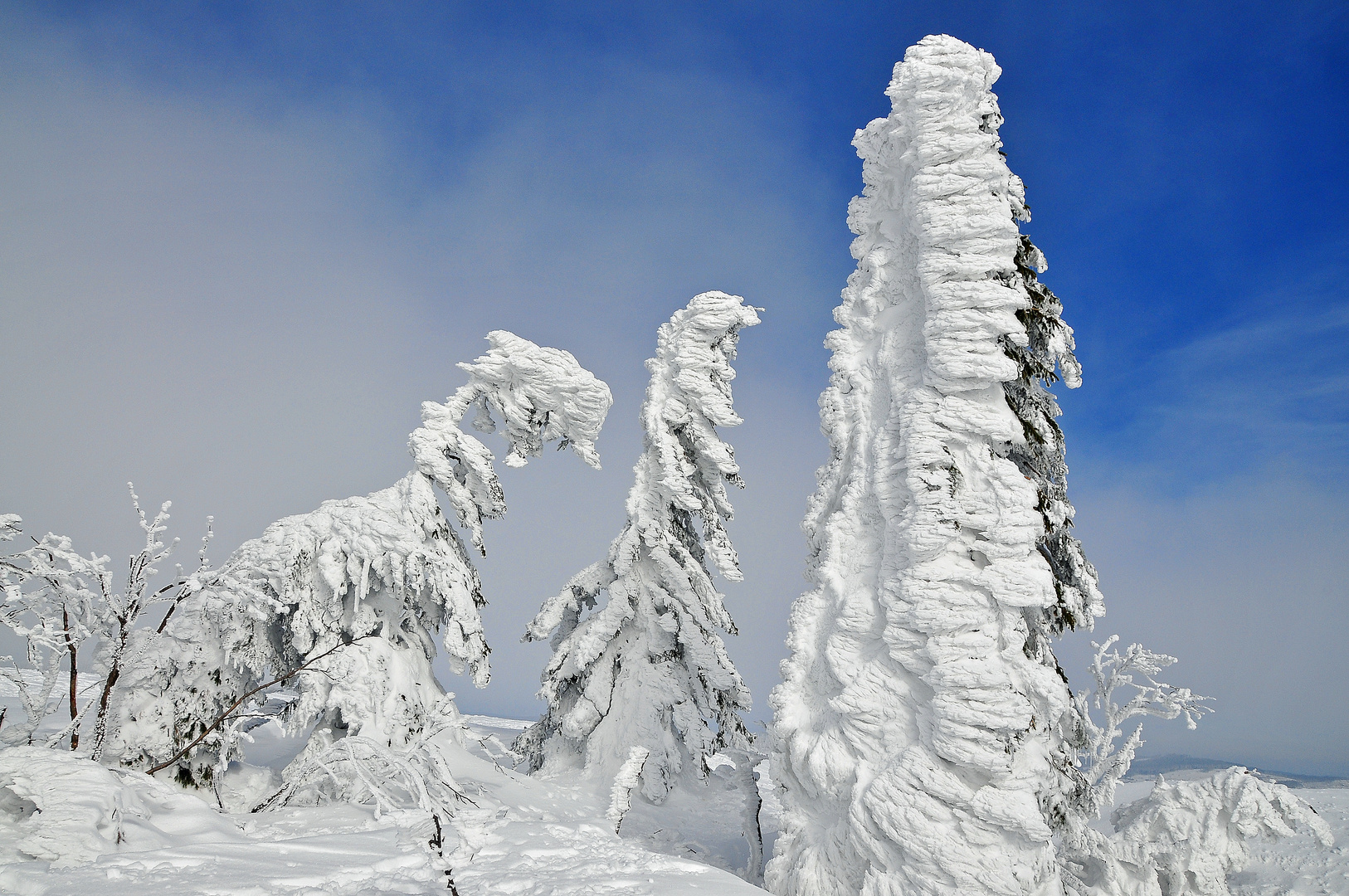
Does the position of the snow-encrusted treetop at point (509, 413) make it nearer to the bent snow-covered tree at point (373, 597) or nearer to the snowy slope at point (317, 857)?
the bent snow-covered tree at point (373, 597)

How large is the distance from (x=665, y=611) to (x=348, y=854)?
7.96 metres

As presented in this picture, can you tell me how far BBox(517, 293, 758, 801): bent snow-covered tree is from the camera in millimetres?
12102

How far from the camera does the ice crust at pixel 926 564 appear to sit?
21.1 ft

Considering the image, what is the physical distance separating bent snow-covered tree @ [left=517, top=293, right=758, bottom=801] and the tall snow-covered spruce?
3.91 meters

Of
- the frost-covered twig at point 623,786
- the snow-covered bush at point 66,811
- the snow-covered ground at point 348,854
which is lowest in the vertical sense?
the frost-covered twig at point 623,786

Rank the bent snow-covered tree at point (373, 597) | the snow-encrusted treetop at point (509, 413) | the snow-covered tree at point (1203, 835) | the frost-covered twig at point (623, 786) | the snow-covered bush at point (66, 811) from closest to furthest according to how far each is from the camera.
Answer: the snow-covered bush at point (66, 811), the snow-covered tree at point (1203, 835), the bent snow-covered tree at point (373, 597), the frost-covered twig at point (623, 786), the snow-encrusted treetop at point (509, 413)

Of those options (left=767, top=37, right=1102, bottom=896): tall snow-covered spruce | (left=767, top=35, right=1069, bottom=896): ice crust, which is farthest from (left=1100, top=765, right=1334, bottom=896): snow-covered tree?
(left=767, top=35, right=1069, bottom=896): ice crust

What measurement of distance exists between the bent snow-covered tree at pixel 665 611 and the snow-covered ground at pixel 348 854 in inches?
121

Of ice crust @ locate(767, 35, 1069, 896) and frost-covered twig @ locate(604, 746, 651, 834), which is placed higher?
ice crust @ locate(767, 35, 1069, 896)

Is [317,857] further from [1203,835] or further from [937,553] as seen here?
[1203,835]

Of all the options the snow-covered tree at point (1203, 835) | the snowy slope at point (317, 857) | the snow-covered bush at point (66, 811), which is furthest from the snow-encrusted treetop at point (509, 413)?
the snow-covered tree at point (1203, 835)

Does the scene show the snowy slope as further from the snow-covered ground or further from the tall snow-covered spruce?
the tall snow-covered spruce

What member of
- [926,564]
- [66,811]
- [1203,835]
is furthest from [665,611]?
[66,811]

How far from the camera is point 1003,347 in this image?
770cm
